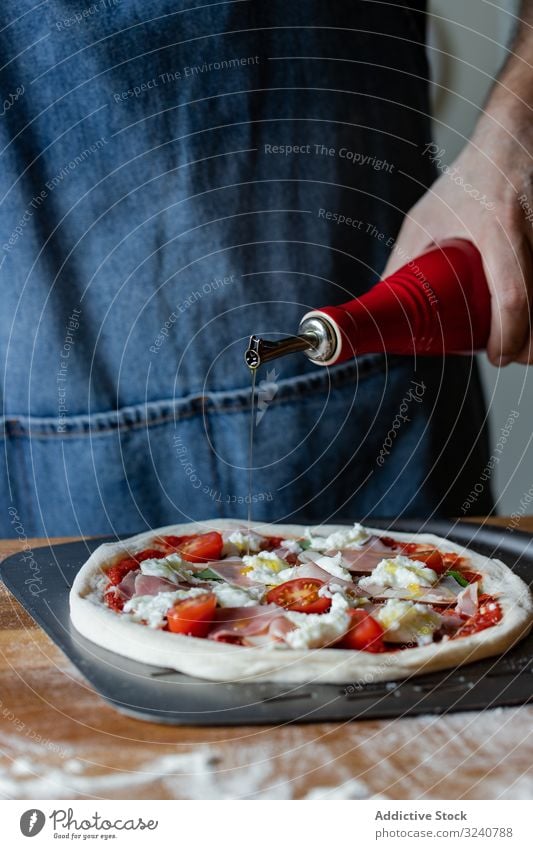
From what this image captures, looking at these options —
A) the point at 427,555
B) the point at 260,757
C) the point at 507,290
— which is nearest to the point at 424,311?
the point at 507,290

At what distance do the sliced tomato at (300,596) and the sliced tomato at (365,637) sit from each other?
74mm

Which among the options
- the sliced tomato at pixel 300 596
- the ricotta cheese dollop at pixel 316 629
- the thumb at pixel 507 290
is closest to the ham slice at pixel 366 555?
the sliced tomato at pixel 300 596

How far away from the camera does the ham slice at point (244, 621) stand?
3.96 ft

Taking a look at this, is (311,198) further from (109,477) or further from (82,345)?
(109,477)

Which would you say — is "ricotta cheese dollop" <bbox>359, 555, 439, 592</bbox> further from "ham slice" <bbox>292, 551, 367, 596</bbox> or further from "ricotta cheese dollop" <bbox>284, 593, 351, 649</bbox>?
"ricotta cheese dollop" <bbox>284, 593, 351, 649</bbox>

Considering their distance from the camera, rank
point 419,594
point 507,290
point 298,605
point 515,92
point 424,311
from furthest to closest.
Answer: point 515,92
point 507,290
point 424,311
point 419,594
point 298,605

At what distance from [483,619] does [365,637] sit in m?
0.20

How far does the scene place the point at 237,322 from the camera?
185cm

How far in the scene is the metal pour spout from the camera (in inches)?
51.6

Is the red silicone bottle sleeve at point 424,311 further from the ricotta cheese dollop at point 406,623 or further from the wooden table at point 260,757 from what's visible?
the wooden table at point 260,757

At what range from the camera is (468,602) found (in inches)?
53.1

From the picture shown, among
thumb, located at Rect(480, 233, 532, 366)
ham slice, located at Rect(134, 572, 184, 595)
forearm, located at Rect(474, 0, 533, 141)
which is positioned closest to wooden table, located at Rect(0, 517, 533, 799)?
ham slice, located at Rect(134, 572, 184, 595)

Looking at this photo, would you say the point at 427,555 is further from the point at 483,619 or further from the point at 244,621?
the point at 244,621
